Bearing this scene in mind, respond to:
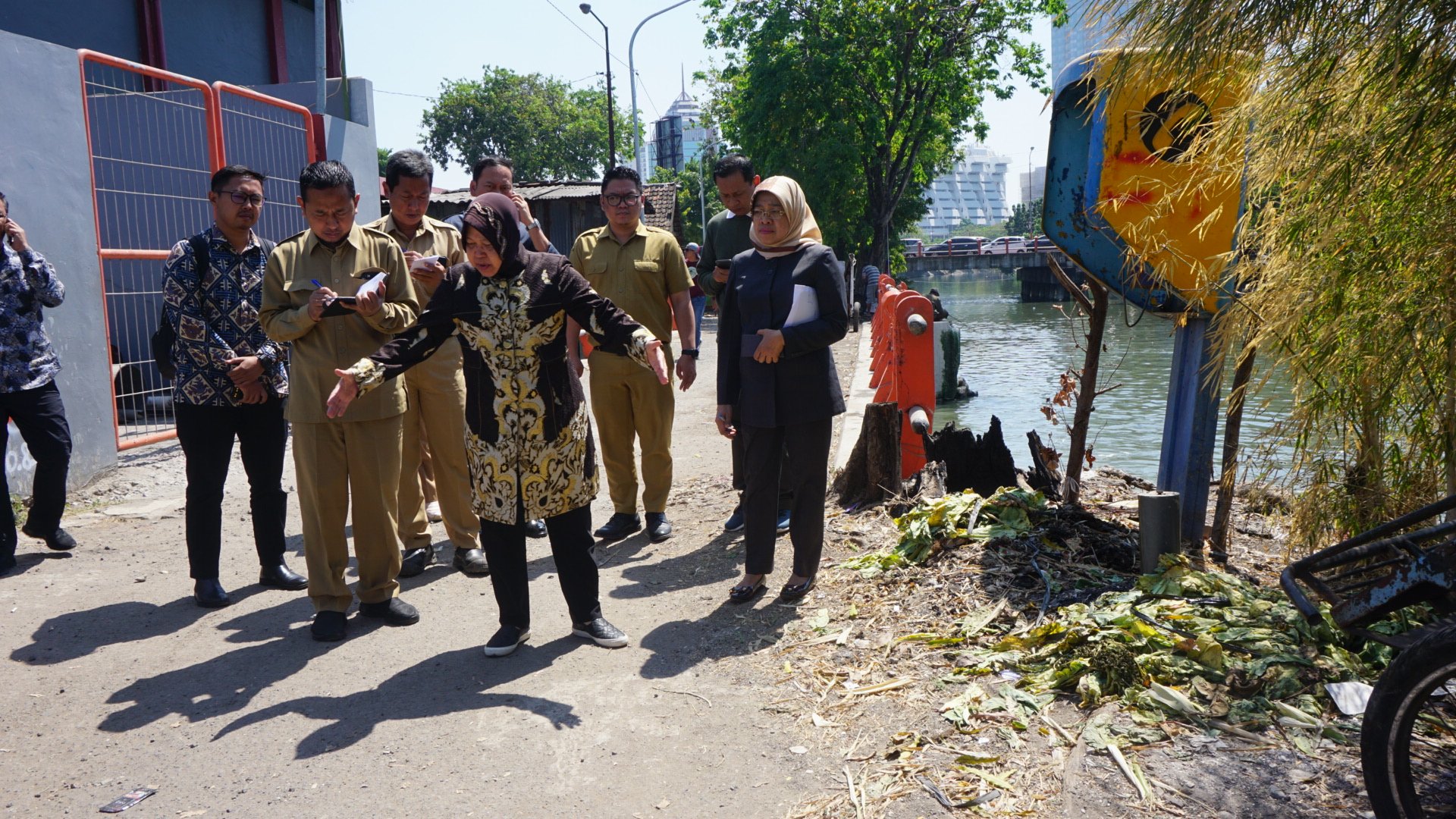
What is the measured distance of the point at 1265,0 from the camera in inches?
146

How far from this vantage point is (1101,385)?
687 inches

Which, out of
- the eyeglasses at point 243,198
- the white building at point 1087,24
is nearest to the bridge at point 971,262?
the white building at point 1087,24

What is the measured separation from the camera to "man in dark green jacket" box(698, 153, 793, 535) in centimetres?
600

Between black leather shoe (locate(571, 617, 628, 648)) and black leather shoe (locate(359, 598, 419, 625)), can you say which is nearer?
black leather shoe (locate(571, 617, 628, 648))

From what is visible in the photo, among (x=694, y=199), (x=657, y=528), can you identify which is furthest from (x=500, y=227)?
(x=694, y=199)

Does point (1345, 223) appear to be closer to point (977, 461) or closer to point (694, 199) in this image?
point (977, 461)

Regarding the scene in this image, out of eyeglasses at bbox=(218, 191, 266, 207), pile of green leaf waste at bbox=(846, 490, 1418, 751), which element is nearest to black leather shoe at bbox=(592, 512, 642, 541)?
pile of green leaf waste at bbox=(846, 490, 1418, 751)

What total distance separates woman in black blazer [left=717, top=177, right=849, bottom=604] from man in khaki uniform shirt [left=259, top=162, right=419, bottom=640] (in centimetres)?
147

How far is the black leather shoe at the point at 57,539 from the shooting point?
233 inches

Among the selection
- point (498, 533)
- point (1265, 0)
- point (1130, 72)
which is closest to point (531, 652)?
point (498, 533)

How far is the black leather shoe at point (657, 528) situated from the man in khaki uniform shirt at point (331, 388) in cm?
171

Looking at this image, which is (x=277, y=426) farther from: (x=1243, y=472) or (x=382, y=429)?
(x=1243, y=472)

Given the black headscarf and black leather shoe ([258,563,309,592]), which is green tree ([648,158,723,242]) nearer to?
black leather shoe ([258,563,309,592])

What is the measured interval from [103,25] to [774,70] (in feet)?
82.1
